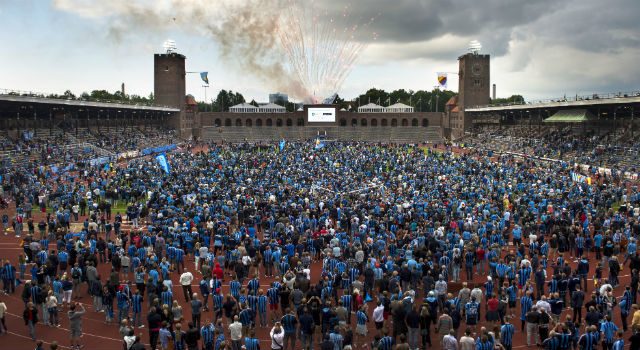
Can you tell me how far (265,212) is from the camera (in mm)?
26469

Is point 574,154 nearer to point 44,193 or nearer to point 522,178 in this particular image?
point 522,178

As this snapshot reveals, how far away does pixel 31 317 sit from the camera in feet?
44.8

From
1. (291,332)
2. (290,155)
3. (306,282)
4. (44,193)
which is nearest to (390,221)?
(306,282)

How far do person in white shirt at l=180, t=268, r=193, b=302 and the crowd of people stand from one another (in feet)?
0.15

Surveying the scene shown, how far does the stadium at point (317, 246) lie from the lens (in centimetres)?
1327

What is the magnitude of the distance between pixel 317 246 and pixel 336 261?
3527 mm

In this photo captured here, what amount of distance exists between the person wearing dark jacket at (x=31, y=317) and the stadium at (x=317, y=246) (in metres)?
0.06

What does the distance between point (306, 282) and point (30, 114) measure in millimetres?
49725

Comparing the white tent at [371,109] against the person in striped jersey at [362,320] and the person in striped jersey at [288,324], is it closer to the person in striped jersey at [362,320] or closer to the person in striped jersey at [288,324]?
the person in striped jersey at [362,320]

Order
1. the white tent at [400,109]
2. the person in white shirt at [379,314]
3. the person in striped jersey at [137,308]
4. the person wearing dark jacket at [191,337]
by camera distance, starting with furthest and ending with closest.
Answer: the white tent at [400,109], the person in striped jersey at [137,308], the person in white shirt at [379,314], the person wearing dark jacket at [191,337]

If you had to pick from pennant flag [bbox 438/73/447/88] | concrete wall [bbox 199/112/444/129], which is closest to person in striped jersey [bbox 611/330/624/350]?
pennant flag [bbox 438/73/447/88]

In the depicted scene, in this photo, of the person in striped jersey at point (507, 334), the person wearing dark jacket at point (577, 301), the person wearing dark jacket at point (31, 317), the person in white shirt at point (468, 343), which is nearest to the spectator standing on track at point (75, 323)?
the person wearing dark jacket at point (31, 317)

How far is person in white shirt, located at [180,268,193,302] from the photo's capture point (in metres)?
15.9

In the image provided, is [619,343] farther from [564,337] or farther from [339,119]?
[339,119]
